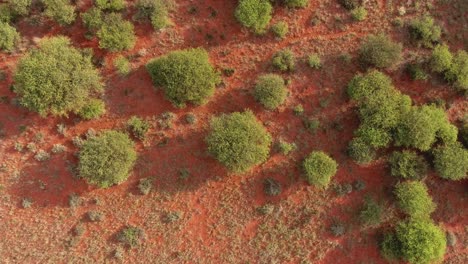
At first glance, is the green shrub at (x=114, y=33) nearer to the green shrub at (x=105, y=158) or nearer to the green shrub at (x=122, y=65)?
the green shrub at (x=122, y=65)

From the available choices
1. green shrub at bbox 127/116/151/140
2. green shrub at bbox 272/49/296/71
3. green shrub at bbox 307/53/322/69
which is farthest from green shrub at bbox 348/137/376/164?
green shrub at bbox 127/116/151/140

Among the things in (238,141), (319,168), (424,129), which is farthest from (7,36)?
(424,129)

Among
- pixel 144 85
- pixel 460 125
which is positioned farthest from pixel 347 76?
pixel 144 85

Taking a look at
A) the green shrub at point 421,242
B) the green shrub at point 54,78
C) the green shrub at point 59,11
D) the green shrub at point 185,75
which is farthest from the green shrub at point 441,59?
the green shrub at point 59,11

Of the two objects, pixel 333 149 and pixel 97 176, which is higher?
pixel 333 149

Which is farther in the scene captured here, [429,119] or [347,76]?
[347,76]

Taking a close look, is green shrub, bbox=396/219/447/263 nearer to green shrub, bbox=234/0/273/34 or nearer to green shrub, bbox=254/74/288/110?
green shrub, bbox=254/74/288/110

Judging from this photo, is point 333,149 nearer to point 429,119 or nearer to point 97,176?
point 429,119
